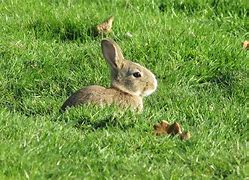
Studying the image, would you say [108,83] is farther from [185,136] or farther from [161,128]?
[185,136]

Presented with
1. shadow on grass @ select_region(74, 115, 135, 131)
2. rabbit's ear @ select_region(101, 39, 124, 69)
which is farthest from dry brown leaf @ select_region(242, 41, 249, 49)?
shadow on grass @ select_region(74, 115, 135, 131)

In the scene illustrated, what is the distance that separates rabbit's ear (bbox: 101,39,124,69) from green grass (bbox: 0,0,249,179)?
0.36 m

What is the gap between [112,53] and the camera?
744 centimetres

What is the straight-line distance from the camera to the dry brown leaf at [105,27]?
8.64m

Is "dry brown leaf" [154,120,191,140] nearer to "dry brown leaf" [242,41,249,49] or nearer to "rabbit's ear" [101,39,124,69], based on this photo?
"rabbit's ear" [101,39,124,69]

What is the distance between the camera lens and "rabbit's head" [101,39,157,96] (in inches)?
292

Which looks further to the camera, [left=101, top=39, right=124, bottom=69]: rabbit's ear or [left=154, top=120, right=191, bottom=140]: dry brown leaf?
[left=101, top=39, right=124, bottom=69]: rabbit's ear

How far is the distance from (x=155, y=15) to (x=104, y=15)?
581 mm

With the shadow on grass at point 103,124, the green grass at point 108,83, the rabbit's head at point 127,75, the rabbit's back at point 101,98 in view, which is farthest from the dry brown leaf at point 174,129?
the rabbit's head at point 127,75

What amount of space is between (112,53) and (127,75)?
0.78 ft

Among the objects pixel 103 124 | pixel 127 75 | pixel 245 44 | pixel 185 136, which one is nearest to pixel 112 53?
pixel 127 75

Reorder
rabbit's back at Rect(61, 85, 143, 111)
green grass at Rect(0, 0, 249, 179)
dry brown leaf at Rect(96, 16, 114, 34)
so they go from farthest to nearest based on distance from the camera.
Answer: dry brown leaf at Rect(96, 16, 114, 34) < rabbit's back at Rect(61, 85, 143, 111) < green grass at Rect(0, 0, 249, 179)

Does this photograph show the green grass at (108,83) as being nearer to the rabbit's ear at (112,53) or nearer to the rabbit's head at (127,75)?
the rabbit's head at (127,75)

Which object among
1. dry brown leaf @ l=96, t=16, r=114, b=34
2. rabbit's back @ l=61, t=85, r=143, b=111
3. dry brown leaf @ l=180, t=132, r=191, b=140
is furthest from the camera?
dry brown leaf @ l=96, t=16, r=114, b=34
